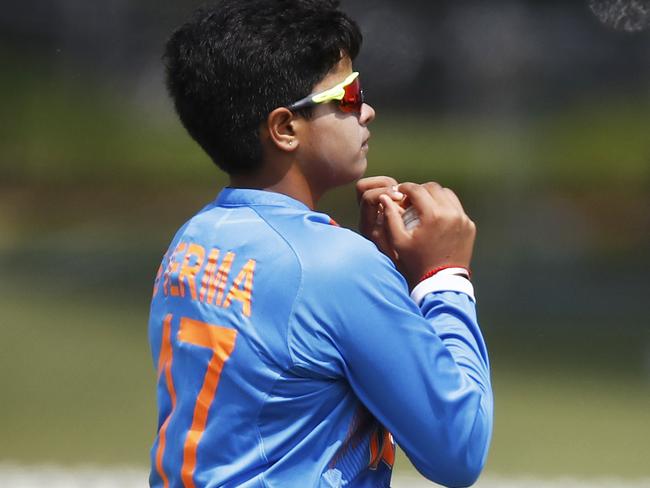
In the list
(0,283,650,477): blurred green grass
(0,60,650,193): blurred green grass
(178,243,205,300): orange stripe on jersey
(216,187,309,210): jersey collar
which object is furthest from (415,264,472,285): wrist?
(0,60,650,193): blurred green grass

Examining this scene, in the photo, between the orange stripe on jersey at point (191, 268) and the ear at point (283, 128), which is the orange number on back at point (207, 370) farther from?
the ear at point (283, 128)

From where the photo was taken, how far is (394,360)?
118 cm

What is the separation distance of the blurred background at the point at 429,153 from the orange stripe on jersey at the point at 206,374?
179 inches

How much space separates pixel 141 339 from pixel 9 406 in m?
1.14

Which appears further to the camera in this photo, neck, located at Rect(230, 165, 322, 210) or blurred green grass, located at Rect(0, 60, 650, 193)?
blurred green grass, located at Rect(0, 60, 650, 193)

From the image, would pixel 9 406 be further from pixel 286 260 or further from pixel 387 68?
pixel 387 68

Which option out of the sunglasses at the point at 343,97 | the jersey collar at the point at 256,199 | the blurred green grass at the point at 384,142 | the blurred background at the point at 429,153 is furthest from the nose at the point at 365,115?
the blurred green grass at the point at 384,142

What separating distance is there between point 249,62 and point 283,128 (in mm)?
92

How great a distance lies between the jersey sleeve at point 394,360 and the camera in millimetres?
1173

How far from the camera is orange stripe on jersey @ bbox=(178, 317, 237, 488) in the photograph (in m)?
1.22

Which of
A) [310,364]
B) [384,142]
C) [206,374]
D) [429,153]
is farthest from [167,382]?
[429,153]

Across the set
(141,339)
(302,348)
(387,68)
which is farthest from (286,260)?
(387,68)

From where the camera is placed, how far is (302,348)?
1180mm

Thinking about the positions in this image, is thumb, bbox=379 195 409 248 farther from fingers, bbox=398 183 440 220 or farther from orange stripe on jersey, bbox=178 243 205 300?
orange stripe on jersey, bbox=178 243 205 300
